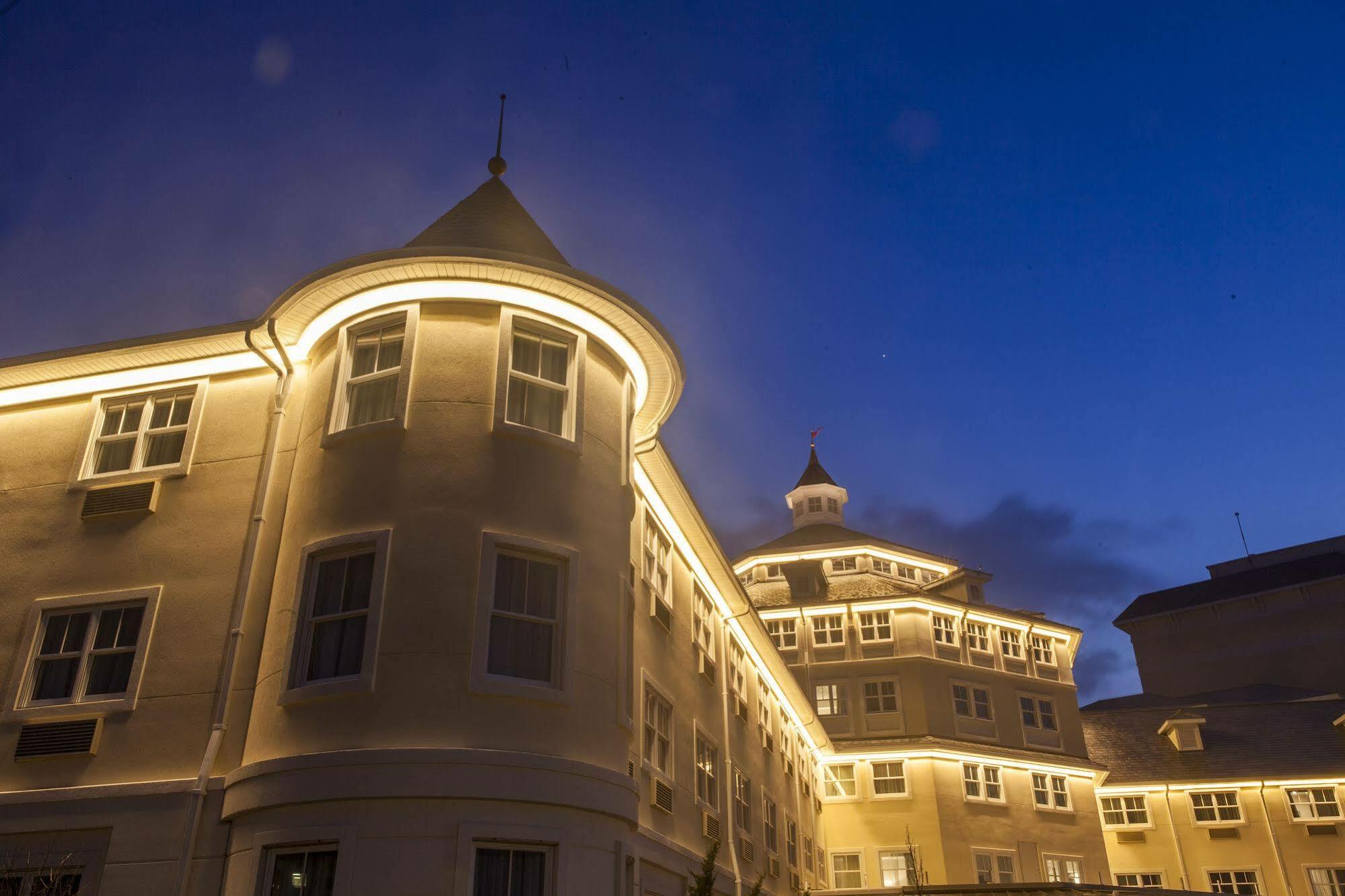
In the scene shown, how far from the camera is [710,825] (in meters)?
21.8

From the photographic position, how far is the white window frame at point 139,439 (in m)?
17.2

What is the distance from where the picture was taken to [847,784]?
145 feet

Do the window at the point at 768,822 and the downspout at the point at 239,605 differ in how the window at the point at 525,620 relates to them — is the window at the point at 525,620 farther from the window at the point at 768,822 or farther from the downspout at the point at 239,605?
the window at the point at 768,822

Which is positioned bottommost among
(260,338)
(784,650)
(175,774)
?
(175,774)

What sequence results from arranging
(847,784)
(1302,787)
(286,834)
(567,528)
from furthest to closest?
(1302,787), (847,784), (567,528), (286,834)

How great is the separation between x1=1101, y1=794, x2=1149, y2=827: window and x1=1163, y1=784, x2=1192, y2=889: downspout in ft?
2.97

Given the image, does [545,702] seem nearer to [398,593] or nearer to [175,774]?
[398,593]

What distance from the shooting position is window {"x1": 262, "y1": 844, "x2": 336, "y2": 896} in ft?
40.2

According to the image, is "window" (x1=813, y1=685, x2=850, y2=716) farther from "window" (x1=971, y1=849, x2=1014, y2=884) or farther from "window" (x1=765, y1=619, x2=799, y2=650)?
"window" (x1=971, y1=849, x2=1014, y2=884)

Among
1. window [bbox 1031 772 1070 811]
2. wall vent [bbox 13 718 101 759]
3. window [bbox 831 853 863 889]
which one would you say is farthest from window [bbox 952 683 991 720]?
wall vent [bbox 13 718 101 759]

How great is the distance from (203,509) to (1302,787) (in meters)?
49.1

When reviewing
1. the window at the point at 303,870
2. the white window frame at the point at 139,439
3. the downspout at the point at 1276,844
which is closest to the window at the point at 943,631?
the downspout at the point at 1276,844

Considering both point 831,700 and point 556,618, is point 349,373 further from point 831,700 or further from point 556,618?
point 831,700

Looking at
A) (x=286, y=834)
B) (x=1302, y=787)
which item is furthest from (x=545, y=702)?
(x=1302, y=787)
